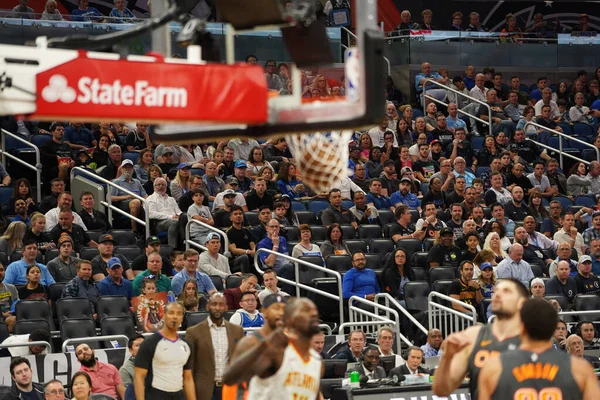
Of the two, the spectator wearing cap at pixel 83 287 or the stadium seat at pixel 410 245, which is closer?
the spectator wearing cap at pixel 83 287

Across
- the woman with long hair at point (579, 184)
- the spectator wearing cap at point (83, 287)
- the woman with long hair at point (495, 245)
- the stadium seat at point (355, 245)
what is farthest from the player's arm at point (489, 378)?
the woman with long hair at point (579, 184)

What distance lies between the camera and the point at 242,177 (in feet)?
59.0

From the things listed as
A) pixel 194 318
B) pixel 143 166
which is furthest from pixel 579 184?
pixel 194 318

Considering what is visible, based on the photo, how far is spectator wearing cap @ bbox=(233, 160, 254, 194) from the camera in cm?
1788

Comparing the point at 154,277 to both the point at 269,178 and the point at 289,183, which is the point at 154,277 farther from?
the point at 289,183

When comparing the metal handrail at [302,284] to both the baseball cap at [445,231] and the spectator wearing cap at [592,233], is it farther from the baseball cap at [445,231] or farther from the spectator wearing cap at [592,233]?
the spectator wearing cap at [592,233]

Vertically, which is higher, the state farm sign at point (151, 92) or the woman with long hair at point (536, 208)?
the state farm sign at point (151, 92)

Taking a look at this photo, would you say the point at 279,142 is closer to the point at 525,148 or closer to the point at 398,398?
the point at 525,148

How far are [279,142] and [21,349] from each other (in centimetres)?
736

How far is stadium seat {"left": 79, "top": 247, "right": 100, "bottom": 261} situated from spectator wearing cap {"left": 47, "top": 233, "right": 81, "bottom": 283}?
1.47 ft

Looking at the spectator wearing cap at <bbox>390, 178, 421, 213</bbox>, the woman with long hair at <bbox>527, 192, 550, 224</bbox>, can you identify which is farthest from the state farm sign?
the woman with long hair at <bbox>527, 192, 550, 224</bbox>

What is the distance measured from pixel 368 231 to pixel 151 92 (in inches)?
437

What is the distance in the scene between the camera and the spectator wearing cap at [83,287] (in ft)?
45.5

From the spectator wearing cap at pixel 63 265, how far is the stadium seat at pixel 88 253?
0.45 meters
